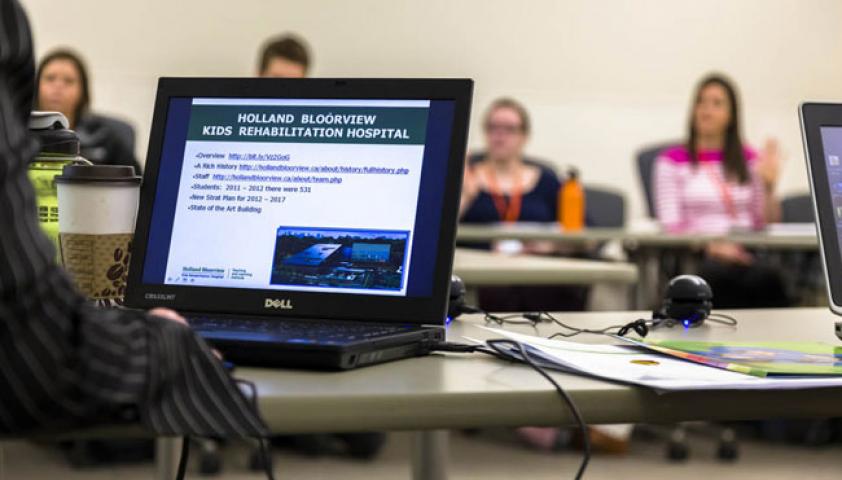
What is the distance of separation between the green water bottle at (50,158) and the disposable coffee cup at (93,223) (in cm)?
6

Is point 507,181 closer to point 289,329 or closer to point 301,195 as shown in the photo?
point 301,195

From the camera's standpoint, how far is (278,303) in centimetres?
118

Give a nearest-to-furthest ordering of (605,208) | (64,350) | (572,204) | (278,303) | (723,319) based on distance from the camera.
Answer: (64,350)
(278,303)
(723,319)
(572,204)
(605,208)

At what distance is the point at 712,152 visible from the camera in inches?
200

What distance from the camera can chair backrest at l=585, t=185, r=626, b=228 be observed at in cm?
512

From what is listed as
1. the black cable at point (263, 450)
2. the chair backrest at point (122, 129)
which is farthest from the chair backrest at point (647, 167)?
the black cable at point (263, 450)

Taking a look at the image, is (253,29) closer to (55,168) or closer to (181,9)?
(181,9)

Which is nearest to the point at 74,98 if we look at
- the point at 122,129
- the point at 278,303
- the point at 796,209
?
the point at 122,129

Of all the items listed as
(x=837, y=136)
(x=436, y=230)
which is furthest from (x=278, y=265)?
(x=837, y=136)

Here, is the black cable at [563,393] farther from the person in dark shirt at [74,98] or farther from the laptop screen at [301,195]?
the person in dark shirt at [74,98]

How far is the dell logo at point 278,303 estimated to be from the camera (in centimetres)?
117

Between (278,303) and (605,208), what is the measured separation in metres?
4.11

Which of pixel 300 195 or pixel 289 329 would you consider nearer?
pixel 289 329

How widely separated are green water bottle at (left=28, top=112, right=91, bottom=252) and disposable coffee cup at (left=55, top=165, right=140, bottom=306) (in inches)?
2.4
